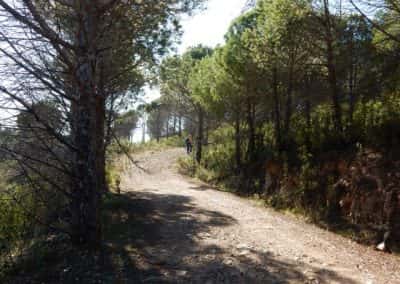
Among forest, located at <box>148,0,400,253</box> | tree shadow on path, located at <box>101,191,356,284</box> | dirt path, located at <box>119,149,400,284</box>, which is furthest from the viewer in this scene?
forest, located at <box>148,0,400,253</box>

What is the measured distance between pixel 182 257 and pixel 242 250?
3.68ft

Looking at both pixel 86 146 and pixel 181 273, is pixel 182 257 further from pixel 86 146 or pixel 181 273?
pixel 86 146

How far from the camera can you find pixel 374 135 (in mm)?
8148

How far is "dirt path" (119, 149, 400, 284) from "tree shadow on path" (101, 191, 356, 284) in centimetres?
1

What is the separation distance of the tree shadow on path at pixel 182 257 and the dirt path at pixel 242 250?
0.5 inches

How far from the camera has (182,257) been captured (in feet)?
18.4

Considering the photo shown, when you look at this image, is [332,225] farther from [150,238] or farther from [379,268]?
[150,238]

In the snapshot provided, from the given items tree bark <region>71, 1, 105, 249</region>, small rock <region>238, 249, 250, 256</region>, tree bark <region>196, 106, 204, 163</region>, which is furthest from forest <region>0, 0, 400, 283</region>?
tree bark <region>196, 106, 204, 163</region>

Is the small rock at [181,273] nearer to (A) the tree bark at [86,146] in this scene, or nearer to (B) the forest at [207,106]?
(B) the forest at [207,106]

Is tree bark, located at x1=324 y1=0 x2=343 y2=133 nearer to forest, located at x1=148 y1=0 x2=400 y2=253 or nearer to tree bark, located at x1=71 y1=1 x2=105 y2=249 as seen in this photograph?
forest, located at x1=148 y1=0 x2=400 y2=253

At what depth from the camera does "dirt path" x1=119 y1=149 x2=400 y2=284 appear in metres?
4.82

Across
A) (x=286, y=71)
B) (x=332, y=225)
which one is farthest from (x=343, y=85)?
(x=332, y=225)

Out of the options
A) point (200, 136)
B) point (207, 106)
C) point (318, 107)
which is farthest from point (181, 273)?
point (200, 136)

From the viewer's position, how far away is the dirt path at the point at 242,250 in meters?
4.82
